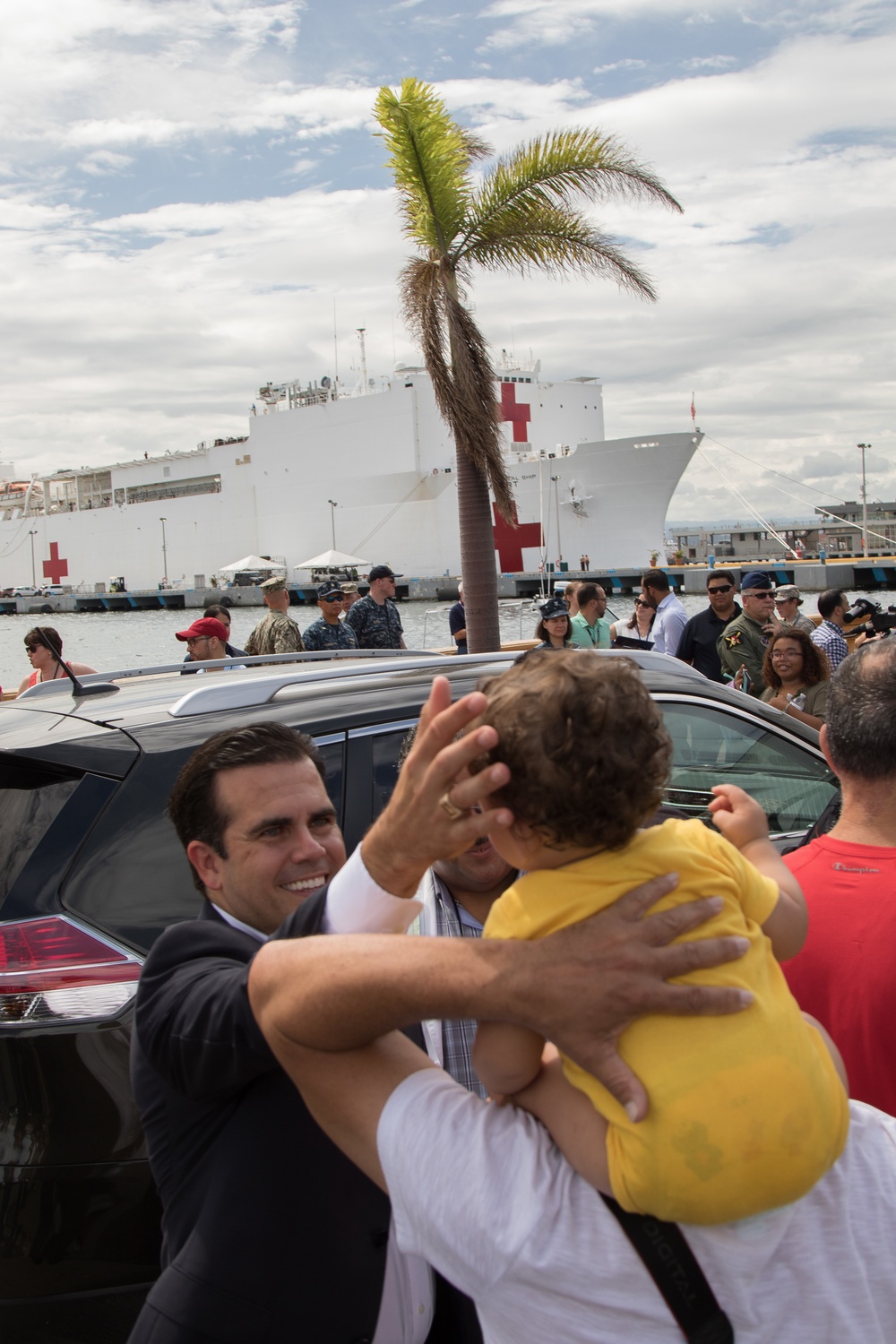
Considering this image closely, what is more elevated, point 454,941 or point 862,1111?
point 454,941

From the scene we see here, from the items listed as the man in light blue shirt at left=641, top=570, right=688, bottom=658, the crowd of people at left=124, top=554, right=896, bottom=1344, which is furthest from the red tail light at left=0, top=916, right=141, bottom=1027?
the man in light blue shirt at left=641, top=570, right=688, bottom=658

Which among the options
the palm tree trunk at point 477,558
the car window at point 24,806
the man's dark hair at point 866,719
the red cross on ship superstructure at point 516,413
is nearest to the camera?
the man's dark hair at point 866,719

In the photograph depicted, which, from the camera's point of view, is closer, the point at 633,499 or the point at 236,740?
the point at 236,740

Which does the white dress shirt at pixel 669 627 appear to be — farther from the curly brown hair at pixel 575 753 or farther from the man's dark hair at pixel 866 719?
the curly brown hair at pixel 575 753

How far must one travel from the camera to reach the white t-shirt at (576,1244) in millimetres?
1071

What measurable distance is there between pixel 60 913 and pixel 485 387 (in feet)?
32.5

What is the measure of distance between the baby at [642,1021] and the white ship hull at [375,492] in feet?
176

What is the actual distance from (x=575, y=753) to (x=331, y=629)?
799 cm

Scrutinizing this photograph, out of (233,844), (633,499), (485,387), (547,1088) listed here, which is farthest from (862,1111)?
(633,499)

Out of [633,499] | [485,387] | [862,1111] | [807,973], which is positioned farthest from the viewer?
[633,499]

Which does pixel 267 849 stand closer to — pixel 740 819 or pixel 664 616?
pixel 740 819

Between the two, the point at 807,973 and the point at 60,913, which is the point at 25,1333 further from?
the point at 807,973

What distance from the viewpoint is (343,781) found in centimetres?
265

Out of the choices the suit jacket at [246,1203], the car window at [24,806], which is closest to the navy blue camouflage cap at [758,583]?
the car window at [24,806]
